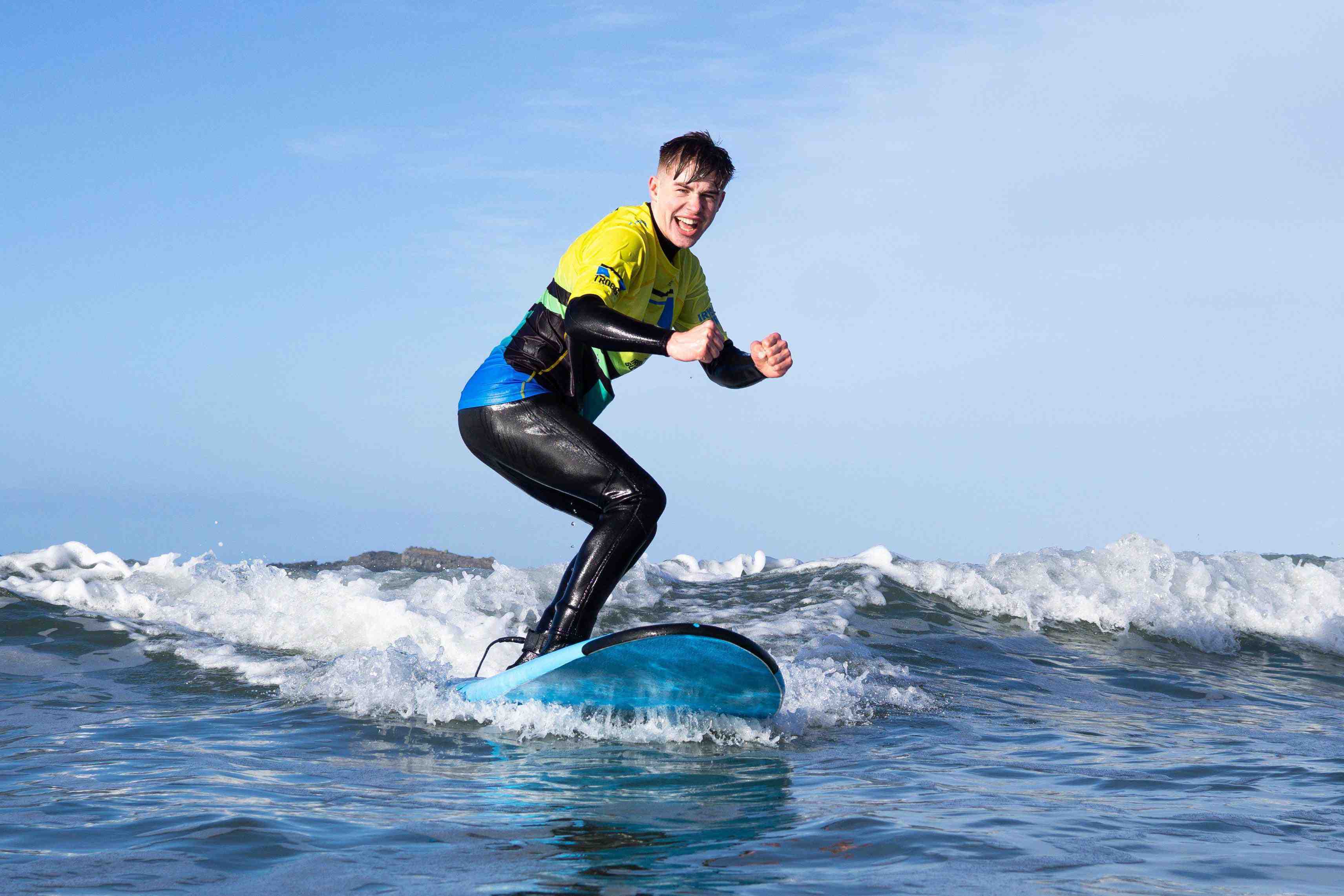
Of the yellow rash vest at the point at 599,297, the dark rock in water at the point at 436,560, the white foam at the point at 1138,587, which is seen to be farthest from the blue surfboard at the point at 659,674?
the dark rock in water at the point at 436,560

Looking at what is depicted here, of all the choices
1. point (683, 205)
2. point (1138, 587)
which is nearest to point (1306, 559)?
point (1138, 587)

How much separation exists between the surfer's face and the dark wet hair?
0.02 meters

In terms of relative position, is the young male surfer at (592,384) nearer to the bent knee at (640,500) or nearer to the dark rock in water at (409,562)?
the bent knee at (640,500)

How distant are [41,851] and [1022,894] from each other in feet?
8.23

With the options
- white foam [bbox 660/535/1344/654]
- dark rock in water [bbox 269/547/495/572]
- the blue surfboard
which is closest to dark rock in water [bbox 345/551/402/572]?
dark rock in water [bbox 269/547/495/572]

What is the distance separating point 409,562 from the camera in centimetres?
1306

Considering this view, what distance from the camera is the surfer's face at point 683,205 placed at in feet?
13.9

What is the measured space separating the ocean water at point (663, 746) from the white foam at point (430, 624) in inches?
1.0

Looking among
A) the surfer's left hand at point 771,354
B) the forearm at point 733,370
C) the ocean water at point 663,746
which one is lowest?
the ocean water at point 663,746

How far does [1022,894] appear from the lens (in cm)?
241

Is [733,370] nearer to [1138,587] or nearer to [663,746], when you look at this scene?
[663,746]

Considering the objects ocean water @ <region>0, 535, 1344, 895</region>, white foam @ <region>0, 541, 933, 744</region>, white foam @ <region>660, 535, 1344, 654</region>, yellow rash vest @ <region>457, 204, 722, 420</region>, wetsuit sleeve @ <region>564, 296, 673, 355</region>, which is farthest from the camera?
white foam @ <region>660, 535, 1344, 654</region>

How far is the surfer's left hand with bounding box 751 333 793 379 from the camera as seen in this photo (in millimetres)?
3516

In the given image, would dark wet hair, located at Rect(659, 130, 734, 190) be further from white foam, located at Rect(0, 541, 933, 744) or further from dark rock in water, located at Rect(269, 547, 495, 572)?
dark rock in water, located at Rect(269, 547, 495, 572)
